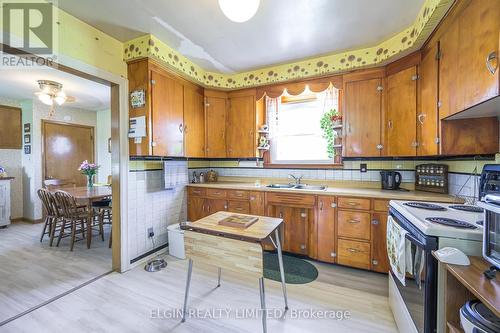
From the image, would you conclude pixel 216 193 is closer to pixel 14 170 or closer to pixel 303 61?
pixel 303 61

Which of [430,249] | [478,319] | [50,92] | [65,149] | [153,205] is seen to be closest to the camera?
[478,319]

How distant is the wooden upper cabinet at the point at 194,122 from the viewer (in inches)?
122

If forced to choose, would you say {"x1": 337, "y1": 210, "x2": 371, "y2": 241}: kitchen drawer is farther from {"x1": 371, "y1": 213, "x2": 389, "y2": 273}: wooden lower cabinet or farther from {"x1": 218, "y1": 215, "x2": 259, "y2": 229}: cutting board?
{"x1": 218, "y1": 215, "x2": 259, "y2": 229}: cutting board

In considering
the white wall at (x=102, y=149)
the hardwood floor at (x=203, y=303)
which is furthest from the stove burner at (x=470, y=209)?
the white wall at (x=102, y=149)

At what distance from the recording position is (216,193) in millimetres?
3188

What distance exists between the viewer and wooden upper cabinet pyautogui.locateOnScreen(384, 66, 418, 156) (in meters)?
2.30

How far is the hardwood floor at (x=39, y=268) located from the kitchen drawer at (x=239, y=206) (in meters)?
1.61

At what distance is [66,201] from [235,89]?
2985 mm

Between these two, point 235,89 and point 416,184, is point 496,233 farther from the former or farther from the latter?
point 235,89

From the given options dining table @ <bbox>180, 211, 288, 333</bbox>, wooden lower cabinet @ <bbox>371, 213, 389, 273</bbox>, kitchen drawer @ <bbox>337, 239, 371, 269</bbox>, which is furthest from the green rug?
wooden lower cabinet @ <bbox>371, 213, 389, 273</bbox>

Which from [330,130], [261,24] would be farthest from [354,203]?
[261,24]

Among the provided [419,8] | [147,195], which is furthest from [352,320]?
[419,8]

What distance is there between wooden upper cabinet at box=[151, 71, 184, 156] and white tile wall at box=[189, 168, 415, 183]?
88 centimetres

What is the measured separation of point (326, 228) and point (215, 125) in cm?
221
